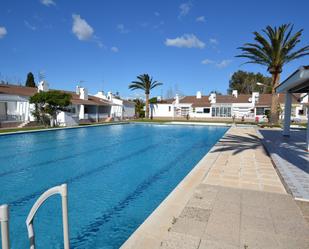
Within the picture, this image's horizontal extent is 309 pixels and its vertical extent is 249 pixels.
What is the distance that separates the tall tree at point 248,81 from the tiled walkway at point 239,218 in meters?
69.5

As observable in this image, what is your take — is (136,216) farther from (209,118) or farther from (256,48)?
(209,118)

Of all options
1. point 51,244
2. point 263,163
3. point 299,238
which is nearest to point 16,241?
point 51,244

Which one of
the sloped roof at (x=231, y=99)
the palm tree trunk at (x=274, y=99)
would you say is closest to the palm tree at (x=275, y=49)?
the palm tree trunk at (x=274, y=99)

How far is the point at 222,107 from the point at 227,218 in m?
42.7

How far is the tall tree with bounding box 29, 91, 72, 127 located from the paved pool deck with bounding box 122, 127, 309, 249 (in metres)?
20.0

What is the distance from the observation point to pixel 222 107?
1766 inches

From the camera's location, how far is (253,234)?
3566 millimetres

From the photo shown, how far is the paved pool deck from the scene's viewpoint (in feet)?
11.0

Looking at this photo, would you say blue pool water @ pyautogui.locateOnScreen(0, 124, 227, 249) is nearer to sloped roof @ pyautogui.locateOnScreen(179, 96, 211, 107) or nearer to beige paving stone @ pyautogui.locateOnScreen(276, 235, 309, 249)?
beige paving stone @ pyautogui.locateOnScreen(276, 235, 309, 249)

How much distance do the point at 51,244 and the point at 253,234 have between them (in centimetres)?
359

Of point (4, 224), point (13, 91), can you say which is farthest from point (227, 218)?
point (13, 91)

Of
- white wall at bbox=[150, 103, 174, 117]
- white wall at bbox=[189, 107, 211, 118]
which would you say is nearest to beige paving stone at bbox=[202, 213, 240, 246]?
white wall at bbox=[189, 107, 211, 118]

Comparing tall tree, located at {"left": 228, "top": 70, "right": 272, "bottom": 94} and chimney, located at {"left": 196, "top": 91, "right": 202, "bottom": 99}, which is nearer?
chimney, located at {"left": 196, "top": 91, "right": 202, "bottom": 99}

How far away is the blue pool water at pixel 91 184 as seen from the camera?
4879 mm
